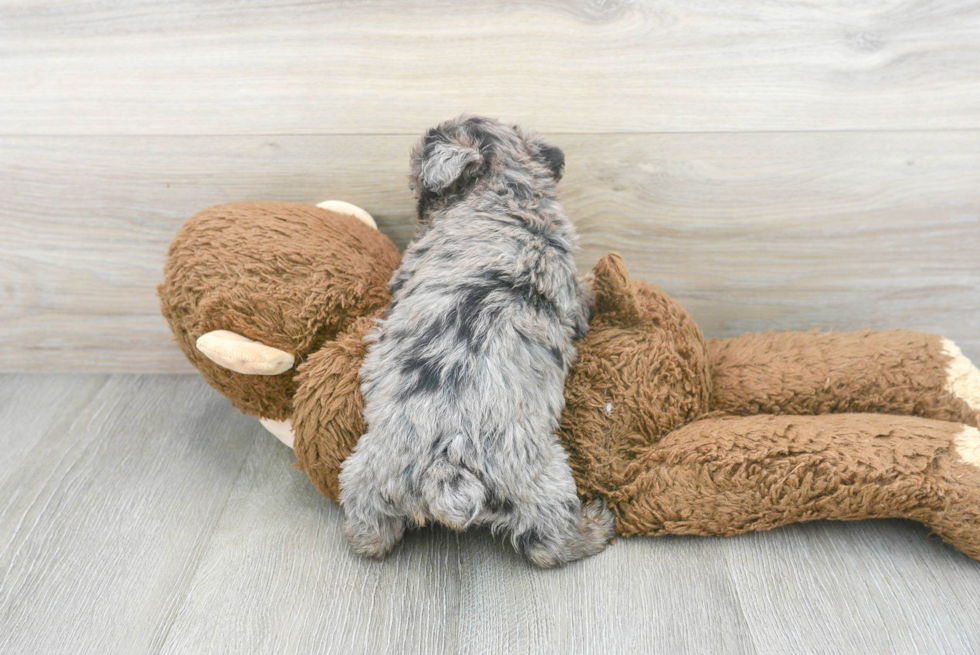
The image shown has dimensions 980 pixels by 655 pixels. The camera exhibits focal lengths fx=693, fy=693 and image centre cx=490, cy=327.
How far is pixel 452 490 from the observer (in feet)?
2.75

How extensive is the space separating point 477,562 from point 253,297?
490 millimetres

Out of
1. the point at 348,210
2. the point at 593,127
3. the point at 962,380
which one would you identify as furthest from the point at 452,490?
the point at 962,380

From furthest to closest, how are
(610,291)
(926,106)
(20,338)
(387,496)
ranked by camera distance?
1. (20,338)
2. (926,106)
3. (610,291)
4. (387,496)

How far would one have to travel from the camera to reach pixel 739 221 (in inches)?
47.8

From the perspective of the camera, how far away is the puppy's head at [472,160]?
938mm

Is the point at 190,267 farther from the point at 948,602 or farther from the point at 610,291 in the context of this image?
the point at 948,602

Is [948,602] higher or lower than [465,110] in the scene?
lower

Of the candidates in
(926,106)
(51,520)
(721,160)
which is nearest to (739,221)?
(721,160)

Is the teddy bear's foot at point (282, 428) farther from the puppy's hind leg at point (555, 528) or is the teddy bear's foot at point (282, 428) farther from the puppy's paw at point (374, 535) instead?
the puppy's hind leg at point (555, 528)

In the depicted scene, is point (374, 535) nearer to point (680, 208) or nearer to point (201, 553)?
point (201, 553)

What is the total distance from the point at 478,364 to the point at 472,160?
29cm

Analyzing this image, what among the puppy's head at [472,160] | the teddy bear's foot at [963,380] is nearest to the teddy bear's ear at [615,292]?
the puppy's head at [472,160]

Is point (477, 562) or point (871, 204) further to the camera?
point (871, 204)

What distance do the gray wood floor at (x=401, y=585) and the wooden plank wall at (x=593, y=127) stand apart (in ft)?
1.51
